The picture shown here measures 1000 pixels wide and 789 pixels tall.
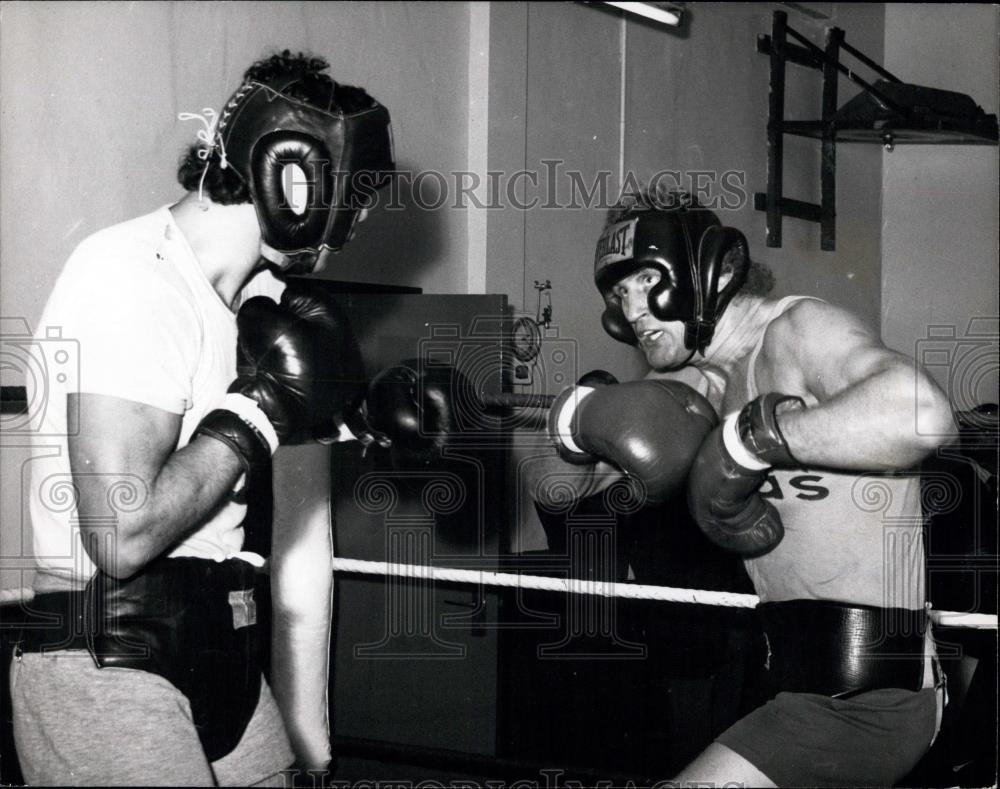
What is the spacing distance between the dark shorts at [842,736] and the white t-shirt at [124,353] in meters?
0.89

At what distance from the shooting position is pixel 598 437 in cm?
161

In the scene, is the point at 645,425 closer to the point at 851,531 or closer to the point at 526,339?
the point at 526,339

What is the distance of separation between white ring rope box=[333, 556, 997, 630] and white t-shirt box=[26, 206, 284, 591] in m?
0.30

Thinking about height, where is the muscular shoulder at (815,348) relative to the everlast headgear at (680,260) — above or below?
below

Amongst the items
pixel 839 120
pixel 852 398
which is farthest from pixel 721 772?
pixel 839 120

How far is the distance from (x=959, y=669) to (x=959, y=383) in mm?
606

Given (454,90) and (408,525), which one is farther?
(454,90)

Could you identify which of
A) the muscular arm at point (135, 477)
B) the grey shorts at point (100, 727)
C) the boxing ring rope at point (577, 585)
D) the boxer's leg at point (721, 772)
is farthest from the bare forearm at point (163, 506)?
the boxer's leg at point (721, 772)

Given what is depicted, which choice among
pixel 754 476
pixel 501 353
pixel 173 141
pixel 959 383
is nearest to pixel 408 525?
pixel 501 353

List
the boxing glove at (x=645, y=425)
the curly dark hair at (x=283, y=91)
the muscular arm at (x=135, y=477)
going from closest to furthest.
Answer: the muscular arm at (x=135, y=477), the curly dark hair at (x=283, y=91), the boxing glove at (x=645, y=425)

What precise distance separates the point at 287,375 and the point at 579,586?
0.60 meters

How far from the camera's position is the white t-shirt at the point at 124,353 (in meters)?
1.39

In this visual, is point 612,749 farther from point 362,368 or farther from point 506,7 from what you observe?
point 506,7

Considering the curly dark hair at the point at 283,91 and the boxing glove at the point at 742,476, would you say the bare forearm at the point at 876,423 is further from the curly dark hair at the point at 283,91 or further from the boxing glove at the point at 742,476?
the curly dark hair at the point at 283,91
